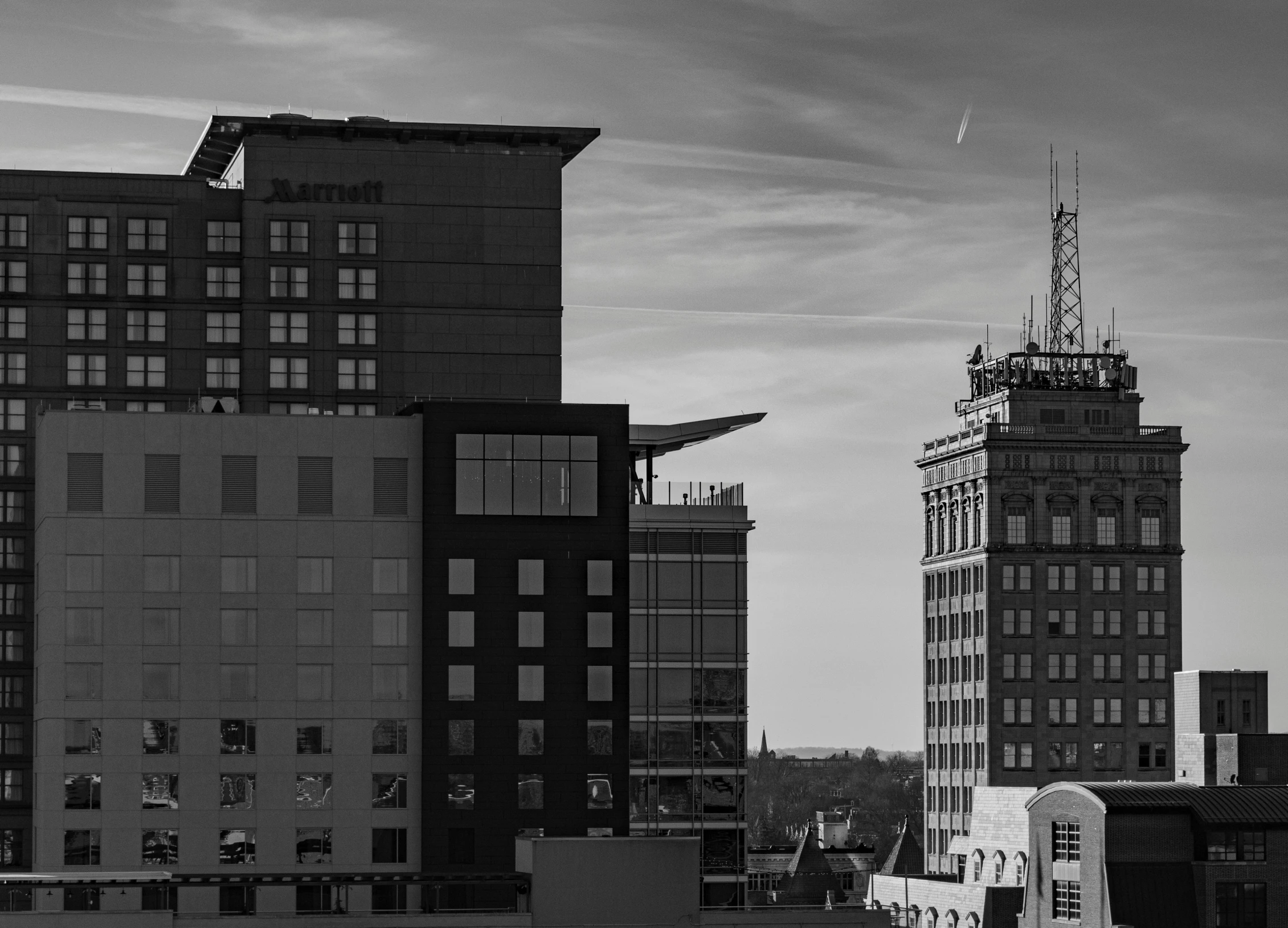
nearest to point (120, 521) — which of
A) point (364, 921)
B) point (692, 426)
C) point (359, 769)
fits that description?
point (359, 769)

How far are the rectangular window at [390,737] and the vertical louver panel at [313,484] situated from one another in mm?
13752

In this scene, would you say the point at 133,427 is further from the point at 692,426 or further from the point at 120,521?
the point at 692,426

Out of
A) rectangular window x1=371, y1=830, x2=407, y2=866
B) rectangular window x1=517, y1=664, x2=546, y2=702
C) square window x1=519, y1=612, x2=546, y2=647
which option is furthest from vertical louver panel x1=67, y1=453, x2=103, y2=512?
rectangular window x1=517, y1=664, x2=546, y2=702

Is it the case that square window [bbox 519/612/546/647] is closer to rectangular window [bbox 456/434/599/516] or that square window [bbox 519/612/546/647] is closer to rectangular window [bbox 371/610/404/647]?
rectangular window [bbox 371/610/404/647]

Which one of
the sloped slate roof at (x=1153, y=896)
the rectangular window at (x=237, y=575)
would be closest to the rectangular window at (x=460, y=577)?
the rectangular window at (x=237, y=575)

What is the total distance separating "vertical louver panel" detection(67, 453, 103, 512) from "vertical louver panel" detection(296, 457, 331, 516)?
12191 mm

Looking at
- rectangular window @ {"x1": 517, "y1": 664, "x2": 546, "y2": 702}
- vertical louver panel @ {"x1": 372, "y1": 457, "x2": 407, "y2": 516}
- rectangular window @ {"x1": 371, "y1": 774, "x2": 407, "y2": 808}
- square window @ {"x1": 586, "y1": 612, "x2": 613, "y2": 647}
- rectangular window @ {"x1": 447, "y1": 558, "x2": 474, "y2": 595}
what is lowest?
rectangular window @ {"x1": 371, "y1": 774, "x2": 407, "y2": 808}

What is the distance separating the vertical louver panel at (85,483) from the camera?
13912 cm

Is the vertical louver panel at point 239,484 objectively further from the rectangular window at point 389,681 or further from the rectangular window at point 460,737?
the rectangular window at point 460,737

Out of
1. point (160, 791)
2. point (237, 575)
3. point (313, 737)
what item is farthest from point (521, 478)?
point (160, 791)

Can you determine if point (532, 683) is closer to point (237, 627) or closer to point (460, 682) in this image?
point (460, 682)

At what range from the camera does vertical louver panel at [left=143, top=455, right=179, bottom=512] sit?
140m

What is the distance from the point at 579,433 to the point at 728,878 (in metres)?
34.3

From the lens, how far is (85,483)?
13938 cm
